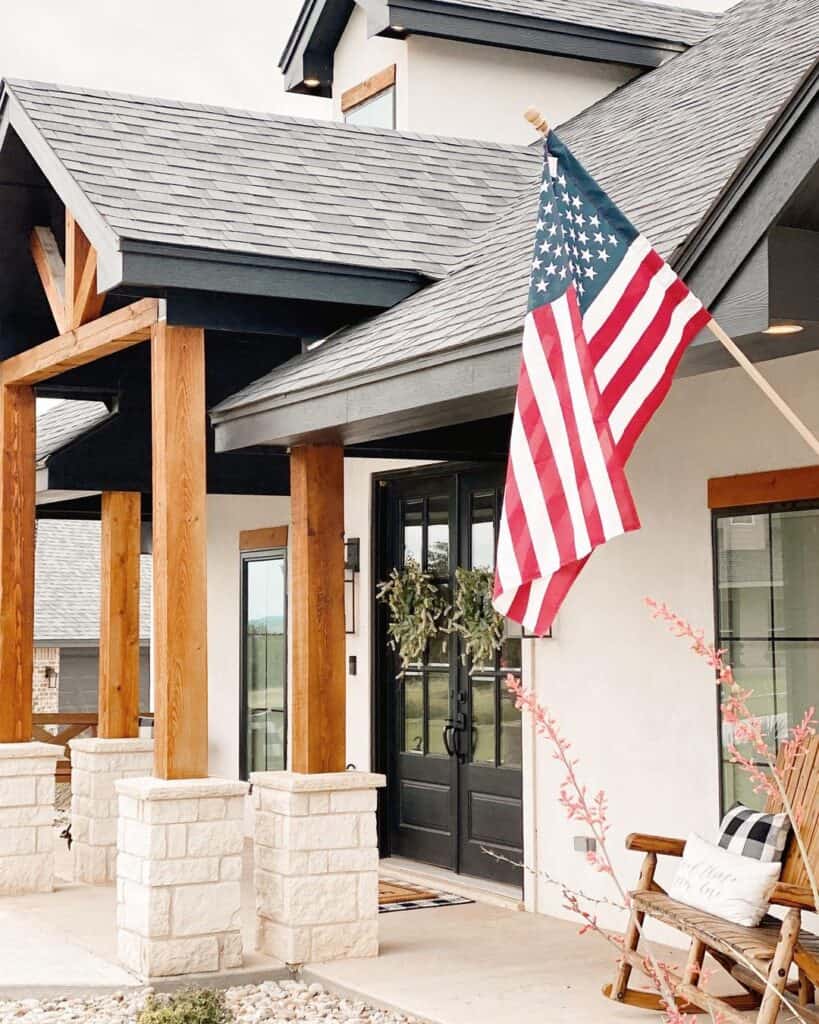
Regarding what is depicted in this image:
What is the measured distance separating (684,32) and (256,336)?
5423 millimetres

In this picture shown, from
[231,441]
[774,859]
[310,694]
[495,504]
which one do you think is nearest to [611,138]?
[495,504]

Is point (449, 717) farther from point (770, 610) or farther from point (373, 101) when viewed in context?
point (373, 101)

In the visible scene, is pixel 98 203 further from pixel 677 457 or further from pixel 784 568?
pixel 784 568

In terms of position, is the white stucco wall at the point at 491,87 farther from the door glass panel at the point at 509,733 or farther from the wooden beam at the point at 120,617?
the door glass panel at the point at 509,733

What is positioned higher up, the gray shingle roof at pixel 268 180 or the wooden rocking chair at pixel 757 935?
the gray shingle roof at pixel 268 180

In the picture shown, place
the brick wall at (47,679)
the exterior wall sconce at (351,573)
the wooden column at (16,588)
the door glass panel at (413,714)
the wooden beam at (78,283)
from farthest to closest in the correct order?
1. the brick wall at (47,679)
2. the exterior wall sconce at (351,573)
3. the door glass panel at (413,714)
4. the wooden column at (16,588)
5. the wooden beam at (78,283)

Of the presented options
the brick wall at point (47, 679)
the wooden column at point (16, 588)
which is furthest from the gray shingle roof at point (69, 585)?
the wooden column at point (16, 588)

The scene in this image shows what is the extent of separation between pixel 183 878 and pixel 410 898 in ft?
7.11

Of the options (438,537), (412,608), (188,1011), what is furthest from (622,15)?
(188,1011)

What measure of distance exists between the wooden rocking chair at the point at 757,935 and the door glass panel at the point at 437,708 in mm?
3147

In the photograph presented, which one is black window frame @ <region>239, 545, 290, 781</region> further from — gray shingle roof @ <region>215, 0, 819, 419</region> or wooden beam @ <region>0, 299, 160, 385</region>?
gray shingle roof @ <region>215, 0, 819, 419</region>

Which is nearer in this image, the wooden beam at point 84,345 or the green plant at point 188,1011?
the green plant at point 188,1011

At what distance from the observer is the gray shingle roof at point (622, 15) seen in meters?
11.8

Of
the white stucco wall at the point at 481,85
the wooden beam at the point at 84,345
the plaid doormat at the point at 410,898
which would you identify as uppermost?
the white stucco wall at the point at 481,85
